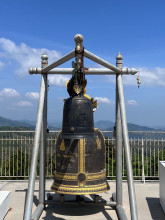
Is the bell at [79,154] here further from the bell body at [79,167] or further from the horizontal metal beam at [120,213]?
the horizontal metal beam at [120,213]

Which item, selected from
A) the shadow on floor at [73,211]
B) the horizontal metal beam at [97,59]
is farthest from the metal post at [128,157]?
the shadow on floor at [73,211]

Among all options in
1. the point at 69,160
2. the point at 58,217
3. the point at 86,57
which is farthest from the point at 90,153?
the point at 86,57

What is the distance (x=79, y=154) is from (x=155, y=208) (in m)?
2.65

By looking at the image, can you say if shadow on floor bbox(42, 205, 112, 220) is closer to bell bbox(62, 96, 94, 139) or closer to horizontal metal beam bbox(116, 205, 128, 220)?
horizontal metal beam bbox(116, 205, 128, 220)

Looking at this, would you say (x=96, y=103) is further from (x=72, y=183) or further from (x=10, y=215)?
(x=10, y=215)

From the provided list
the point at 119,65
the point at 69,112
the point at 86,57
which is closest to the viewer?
the point at 86,57

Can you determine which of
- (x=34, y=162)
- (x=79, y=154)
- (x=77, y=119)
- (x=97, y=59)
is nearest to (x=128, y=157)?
(x=79, y=154)

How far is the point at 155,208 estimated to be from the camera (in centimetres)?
666

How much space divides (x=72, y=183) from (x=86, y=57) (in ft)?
8.99

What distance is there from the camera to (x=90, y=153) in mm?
5793

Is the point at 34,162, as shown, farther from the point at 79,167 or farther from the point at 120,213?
the point at 120,213

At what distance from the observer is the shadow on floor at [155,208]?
6127mm

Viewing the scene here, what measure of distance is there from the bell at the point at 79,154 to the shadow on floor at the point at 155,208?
1428mm

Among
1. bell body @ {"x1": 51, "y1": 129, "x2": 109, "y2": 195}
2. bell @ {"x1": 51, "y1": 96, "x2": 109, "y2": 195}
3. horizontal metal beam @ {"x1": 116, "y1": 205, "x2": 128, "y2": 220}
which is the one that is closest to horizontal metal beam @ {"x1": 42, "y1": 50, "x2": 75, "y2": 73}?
bell @ {"x1": 51, "y1": 96, "x2": 109, "y2": 195}
